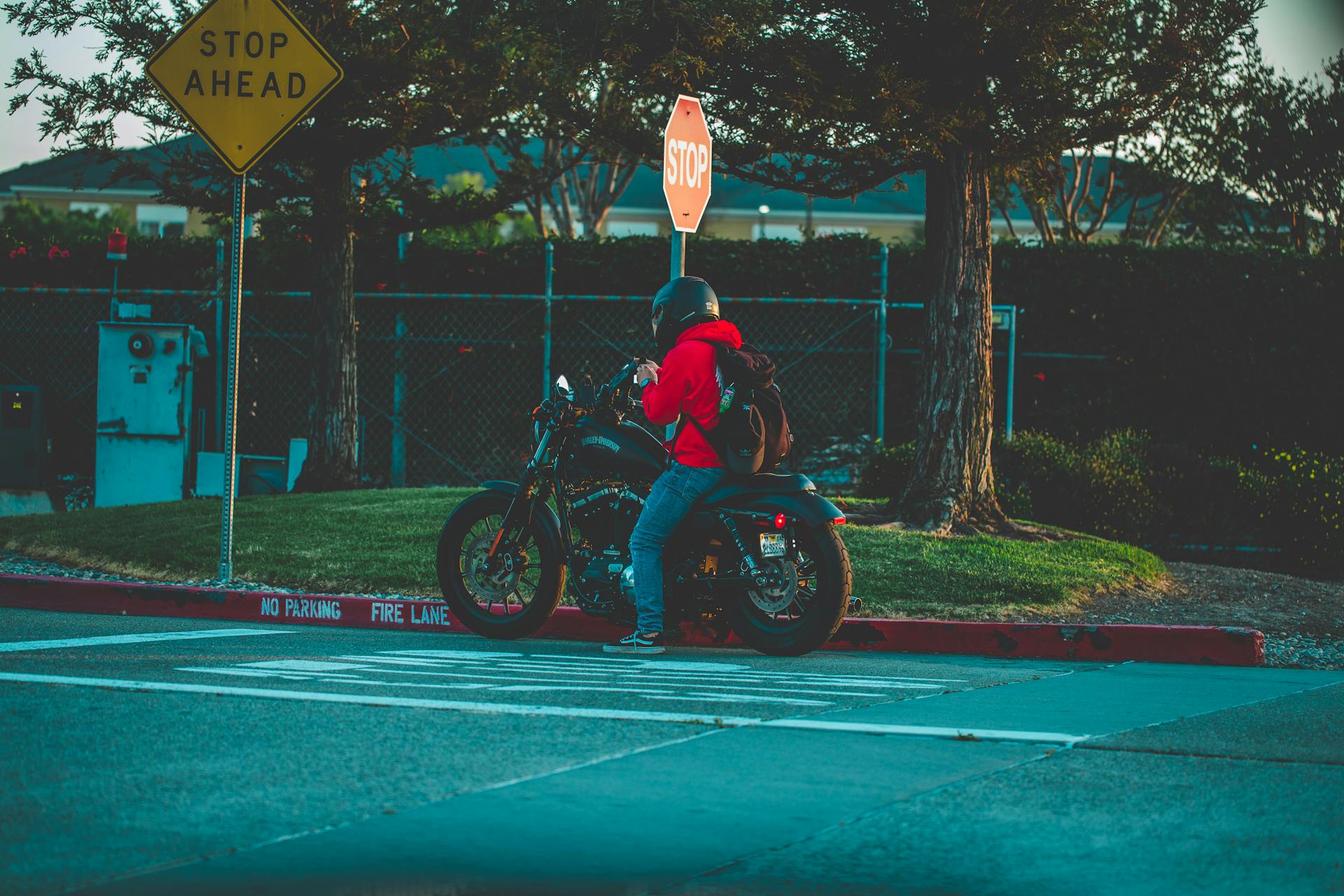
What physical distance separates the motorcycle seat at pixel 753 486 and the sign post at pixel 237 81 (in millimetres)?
3573

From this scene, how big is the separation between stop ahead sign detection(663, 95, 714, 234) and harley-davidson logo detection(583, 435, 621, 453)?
1.61m

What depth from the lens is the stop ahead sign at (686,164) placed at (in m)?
8.89

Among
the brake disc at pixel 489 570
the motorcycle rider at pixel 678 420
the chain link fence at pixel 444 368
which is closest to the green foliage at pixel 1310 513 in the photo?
the chain link fence at pixel 444 368

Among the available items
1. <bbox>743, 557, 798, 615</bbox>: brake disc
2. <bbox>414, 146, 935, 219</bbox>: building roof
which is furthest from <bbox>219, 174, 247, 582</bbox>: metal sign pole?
<bbox>414, 146, 935, 219</bbox>: building roof

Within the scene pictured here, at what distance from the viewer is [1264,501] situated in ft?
Answer: 42.9

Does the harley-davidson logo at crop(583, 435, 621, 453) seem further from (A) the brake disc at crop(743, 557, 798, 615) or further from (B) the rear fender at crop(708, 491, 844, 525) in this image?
(A) the brake disc at crop(743, 557, 798, 615)

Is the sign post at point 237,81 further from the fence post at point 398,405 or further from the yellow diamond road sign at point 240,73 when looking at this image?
the fence post at point 398,405

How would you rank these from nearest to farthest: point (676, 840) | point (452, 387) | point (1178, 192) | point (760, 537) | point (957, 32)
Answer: point (676, 840) < point (760, 537) < point (957, 32) < point (452, 387) < point (1178, 192)

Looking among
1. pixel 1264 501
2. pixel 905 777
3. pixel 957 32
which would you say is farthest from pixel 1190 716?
pixel 1264 501

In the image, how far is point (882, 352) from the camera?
14.6 meters

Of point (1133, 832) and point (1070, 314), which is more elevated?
point (1070, 314)

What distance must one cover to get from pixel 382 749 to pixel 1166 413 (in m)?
12.1

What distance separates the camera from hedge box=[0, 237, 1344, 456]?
1527cm

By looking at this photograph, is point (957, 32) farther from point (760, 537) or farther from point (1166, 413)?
point (1166, 413)
